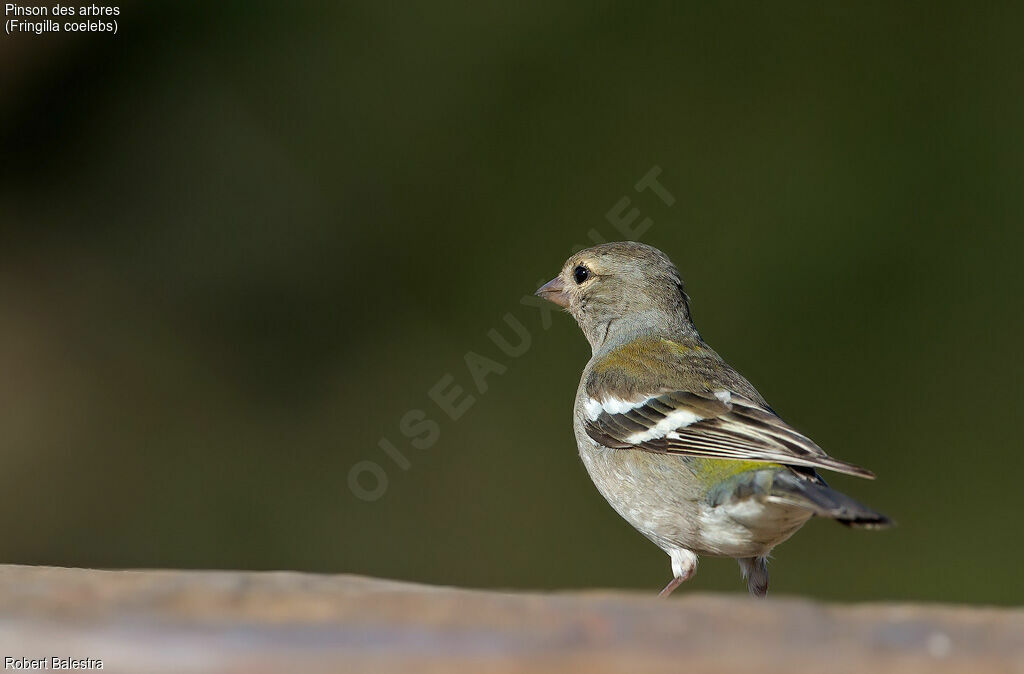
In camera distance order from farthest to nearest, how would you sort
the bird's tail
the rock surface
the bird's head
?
the bird's head → the bird's tail → the rock surface

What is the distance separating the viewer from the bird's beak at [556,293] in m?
4.58

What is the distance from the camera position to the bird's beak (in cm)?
458

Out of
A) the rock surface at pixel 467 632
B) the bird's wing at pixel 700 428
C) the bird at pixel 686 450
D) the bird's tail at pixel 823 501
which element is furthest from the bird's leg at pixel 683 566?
the rock surface at pixel 467 632

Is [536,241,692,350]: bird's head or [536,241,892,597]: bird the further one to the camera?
[536,241,692,350]: bird's head

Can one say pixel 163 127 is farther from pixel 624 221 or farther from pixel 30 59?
pixel 624 221

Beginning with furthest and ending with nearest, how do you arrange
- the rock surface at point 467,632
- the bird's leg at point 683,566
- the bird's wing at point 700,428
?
1. the bird's leg at point 683,566
2. the bird's wing at point 700,428
3. the rock surface at point 467,632

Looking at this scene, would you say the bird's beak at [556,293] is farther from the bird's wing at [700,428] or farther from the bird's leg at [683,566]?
the bird's leg at [683,566]

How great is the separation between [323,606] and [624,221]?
5804 mm

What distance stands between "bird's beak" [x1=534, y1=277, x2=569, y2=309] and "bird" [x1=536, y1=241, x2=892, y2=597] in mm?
266

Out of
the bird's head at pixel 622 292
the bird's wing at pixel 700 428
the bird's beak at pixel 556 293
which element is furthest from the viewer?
the bird's beak at pixel 556 293

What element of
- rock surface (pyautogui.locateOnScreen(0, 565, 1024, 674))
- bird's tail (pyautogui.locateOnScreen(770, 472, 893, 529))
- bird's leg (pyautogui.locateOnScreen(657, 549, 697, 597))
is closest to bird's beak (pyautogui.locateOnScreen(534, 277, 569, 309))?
bird's leg (pyautogui.locateOnScreen(657, 549, 697, 597))

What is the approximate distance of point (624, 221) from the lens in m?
7.17

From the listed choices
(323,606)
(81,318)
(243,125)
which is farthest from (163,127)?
(323,606)

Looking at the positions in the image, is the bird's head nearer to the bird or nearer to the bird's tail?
the bird
